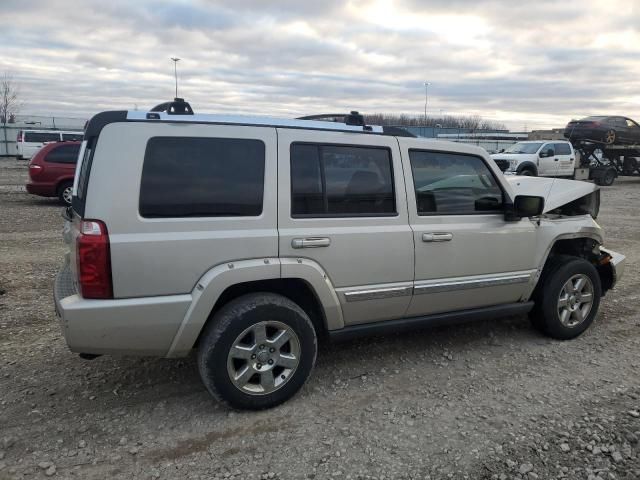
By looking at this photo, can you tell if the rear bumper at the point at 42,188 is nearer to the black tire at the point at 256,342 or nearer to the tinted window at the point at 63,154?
the tinted window at the point at 63,154

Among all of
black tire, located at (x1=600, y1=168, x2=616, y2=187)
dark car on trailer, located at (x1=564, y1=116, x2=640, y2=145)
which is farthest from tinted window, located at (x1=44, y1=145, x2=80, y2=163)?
black tire, located at (x1=600, y1=168, x2=616, y2=187)

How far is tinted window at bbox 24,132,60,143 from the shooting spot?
28487 millimetres

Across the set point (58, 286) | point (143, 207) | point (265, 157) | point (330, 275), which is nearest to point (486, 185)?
point (330, 275)

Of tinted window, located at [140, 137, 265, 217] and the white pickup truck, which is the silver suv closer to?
tinted window, located at [140, 137, 265, 217]

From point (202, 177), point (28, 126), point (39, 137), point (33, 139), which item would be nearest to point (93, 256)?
point (202, 177)

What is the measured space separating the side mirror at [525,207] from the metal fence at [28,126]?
38522mm

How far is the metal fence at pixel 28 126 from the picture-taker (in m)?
35.0

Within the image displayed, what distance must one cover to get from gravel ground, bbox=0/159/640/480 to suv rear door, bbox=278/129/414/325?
2.19ft

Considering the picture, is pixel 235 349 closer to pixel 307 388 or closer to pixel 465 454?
pixel 307 388

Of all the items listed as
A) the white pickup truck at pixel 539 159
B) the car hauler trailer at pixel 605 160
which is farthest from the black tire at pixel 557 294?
the car hauler trailer at pixel 605 160

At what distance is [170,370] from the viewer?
3920 mm

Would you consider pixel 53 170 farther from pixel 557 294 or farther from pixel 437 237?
pixel 557 294

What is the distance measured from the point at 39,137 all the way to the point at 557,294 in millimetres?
30788

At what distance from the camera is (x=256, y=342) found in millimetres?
3236
